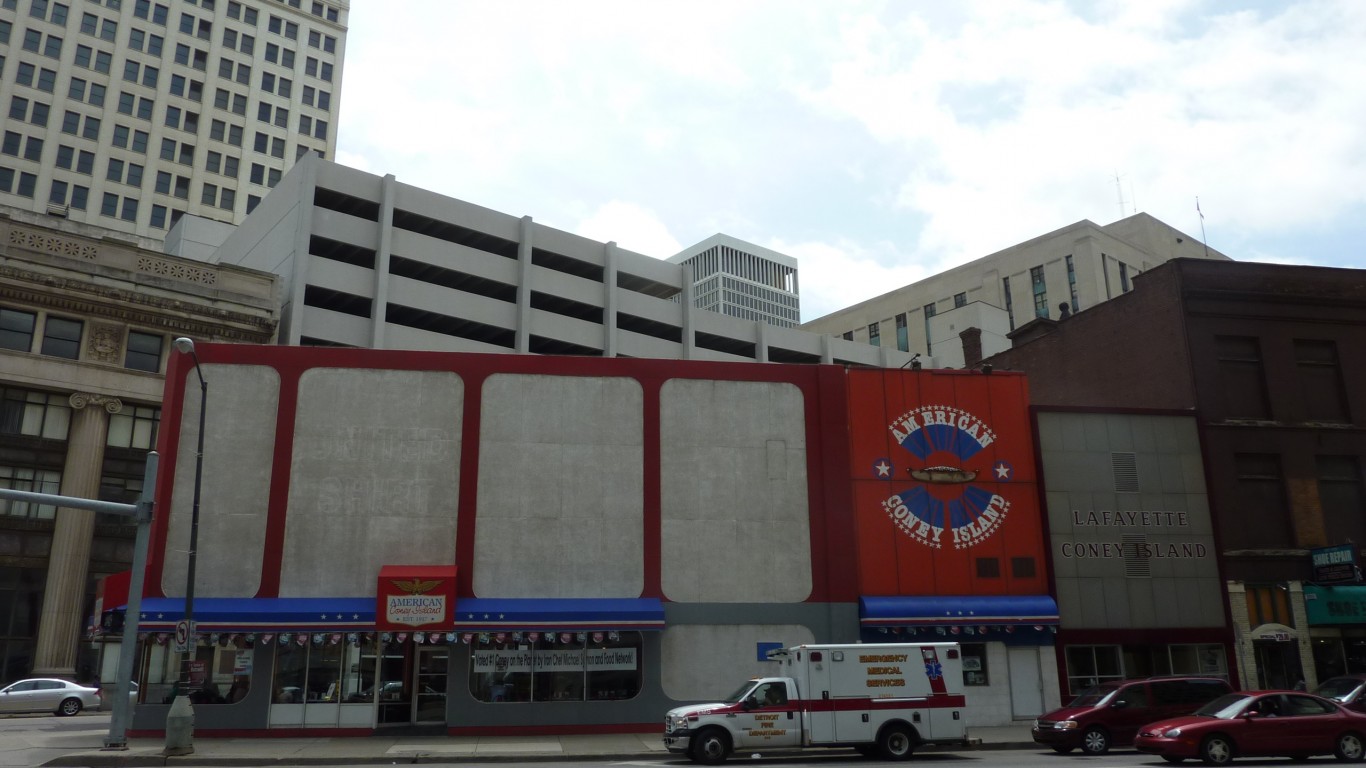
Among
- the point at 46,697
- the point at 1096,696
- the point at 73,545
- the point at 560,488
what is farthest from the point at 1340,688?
the point at 73,545

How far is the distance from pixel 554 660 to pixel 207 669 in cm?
896

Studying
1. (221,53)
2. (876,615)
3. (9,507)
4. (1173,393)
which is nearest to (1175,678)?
(876,615)

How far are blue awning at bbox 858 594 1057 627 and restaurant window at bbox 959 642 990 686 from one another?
3.66 ft

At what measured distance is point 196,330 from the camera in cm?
4909

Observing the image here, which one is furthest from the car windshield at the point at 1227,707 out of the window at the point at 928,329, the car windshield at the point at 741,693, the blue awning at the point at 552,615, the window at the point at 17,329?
the window at the point at 928,329

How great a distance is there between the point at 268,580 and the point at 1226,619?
91.5 ft

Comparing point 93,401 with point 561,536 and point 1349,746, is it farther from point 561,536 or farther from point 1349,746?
point 1349,746

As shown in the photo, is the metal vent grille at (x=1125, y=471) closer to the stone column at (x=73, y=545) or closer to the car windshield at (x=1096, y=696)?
the car windshield at (x=1096, y=696)

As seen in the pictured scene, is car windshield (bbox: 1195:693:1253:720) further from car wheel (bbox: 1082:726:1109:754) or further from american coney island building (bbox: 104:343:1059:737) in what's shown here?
american coney island building (bbox: 104:343:1059:737)

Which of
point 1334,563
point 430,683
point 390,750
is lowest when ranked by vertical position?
point 390,750

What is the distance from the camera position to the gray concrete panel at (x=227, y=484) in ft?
85.8

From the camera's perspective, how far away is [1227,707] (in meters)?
19.9

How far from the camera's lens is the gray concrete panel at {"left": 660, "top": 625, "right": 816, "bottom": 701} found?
27219 millimetres

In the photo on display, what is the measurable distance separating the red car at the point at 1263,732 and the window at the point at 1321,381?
1673cm
